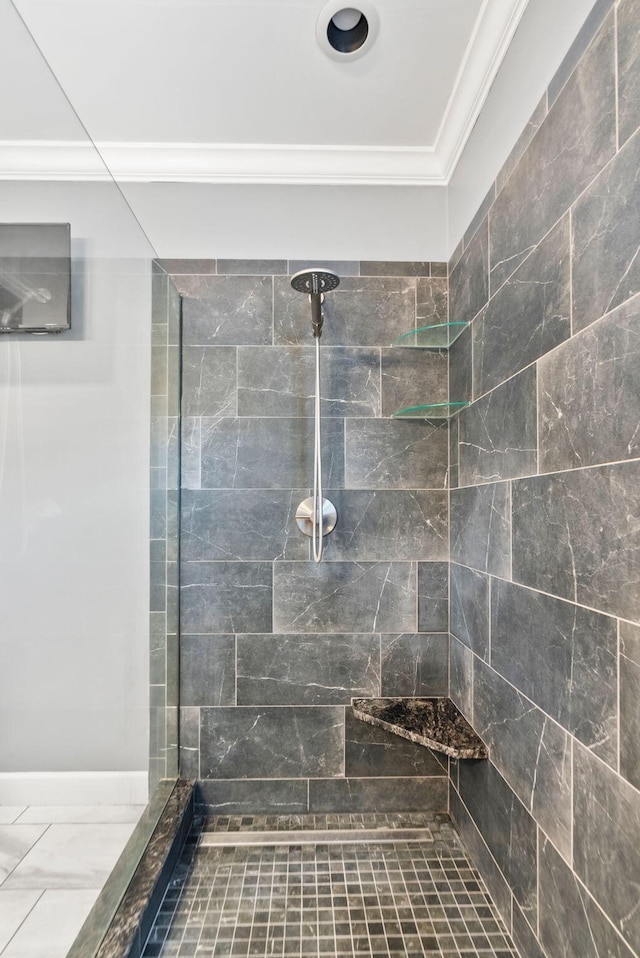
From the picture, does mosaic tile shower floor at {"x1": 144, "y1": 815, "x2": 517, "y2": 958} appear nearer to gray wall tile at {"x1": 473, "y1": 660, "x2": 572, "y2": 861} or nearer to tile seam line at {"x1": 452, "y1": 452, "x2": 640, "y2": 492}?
gray wall tile at {"x1": 473, "y1": 660, "x2": 572, "y2": 861}

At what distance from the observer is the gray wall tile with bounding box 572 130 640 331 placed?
2.80 feet

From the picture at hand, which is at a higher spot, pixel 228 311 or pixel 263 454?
pixel 228 311

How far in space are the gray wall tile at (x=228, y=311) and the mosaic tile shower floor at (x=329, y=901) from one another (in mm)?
1613

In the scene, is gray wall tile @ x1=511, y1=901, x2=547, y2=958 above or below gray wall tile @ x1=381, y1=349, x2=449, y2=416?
below

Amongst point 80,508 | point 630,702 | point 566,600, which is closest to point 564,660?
point 566,600

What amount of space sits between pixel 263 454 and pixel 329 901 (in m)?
1.29

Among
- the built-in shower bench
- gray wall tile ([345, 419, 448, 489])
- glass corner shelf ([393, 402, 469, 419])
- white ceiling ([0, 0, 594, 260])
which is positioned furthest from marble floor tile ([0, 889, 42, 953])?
glass corner shelf ([393, 402, 469, 419])

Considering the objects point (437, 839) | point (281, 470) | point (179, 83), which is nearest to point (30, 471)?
point (281, 470)

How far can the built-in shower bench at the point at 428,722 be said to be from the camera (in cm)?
151

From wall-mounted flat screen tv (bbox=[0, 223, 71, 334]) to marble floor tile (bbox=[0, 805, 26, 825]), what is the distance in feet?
2.75

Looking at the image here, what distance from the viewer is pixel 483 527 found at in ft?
5.12

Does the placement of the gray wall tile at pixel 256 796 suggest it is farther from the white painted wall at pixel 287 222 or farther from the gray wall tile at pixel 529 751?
the white painted wall at pixel 287 222

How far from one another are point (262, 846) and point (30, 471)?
4.49 ft

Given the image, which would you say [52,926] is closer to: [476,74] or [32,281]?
[32,281]
